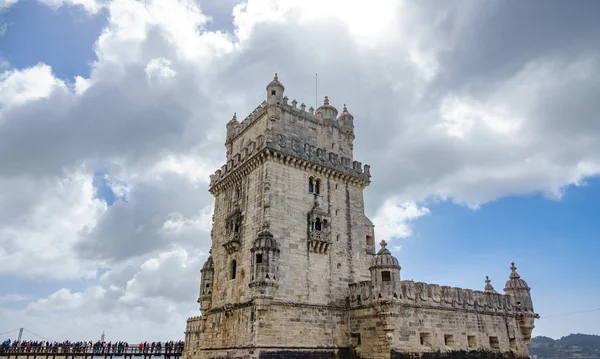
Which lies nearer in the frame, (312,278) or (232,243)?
(312,278)

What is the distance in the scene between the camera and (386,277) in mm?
27844

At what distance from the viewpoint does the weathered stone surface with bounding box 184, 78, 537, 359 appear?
26922 mm

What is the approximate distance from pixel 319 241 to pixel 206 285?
33.3 ft

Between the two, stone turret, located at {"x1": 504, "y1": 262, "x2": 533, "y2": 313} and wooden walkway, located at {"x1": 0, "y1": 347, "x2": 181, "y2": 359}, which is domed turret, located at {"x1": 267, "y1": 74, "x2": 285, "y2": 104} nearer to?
stone turret, located at {"x1": 504, "y1": 262, "x2": 533, "y2": 313}

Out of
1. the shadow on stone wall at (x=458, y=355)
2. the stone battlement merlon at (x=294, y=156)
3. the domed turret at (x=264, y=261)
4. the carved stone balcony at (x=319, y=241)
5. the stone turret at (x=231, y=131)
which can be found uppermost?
the stone turret at (x=231, y=131)

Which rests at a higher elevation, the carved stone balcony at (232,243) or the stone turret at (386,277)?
the carved stone balcony at (232,243)

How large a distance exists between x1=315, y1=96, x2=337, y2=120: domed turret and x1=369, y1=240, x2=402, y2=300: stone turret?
13186mm

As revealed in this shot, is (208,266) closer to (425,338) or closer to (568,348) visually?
(425,338)

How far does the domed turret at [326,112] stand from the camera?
3600 centimetres

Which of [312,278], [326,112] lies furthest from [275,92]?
[312,278]

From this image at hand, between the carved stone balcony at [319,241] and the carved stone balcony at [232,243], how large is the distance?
17.0ft

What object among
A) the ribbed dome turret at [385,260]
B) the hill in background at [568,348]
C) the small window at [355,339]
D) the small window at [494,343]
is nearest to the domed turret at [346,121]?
the ribbed dome turret at [385,260]

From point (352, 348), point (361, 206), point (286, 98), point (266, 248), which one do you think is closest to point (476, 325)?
point (352, 348)

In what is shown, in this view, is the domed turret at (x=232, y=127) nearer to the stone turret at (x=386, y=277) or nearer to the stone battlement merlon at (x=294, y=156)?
the stone battlement merlon at (x=294, y=156)
